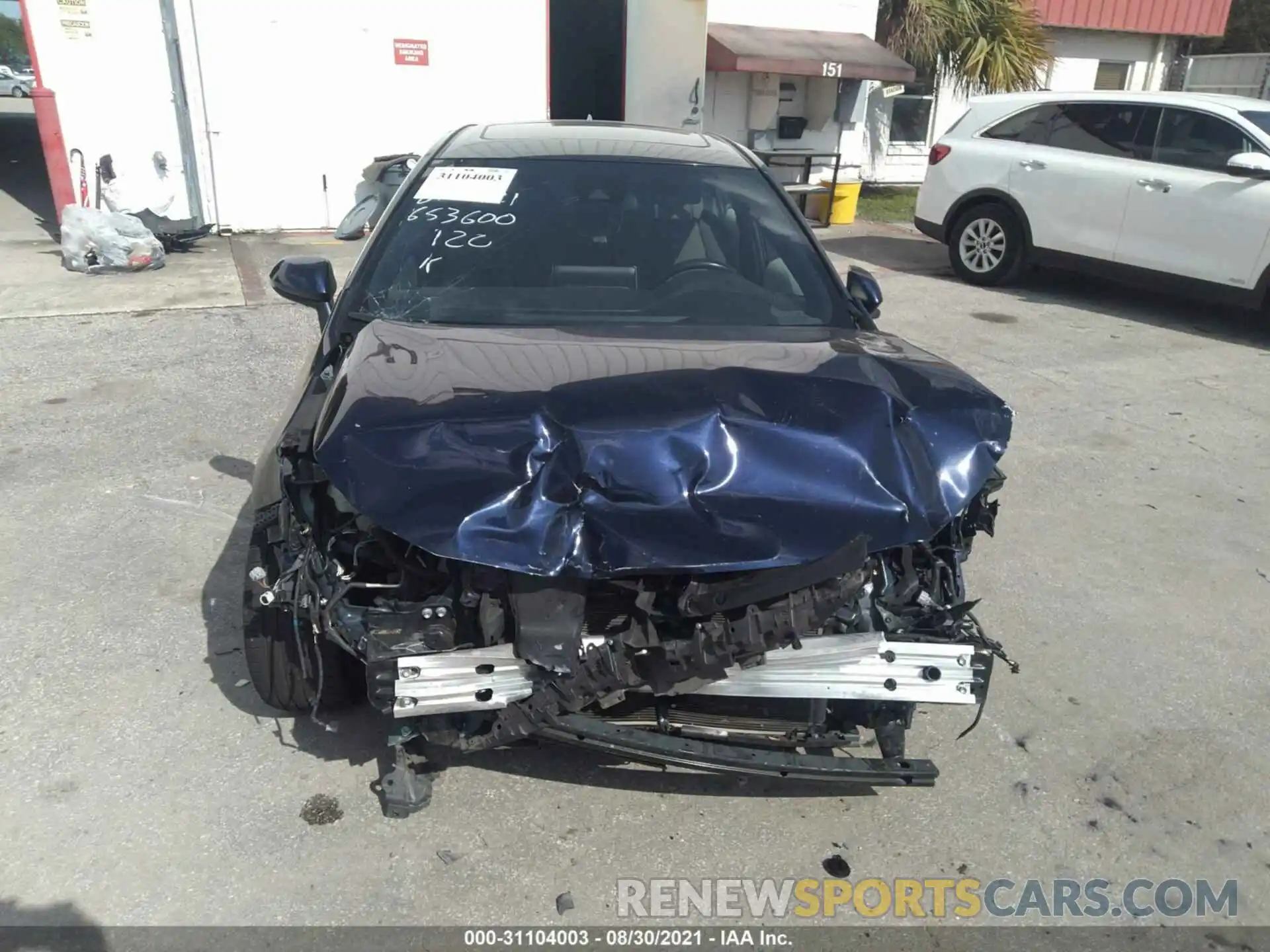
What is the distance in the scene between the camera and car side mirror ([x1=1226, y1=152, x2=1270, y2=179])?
754cm

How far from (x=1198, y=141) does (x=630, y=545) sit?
26.7 ft

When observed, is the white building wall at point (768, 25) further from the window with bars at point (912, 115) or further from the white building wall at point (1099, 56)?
the white building wall at point (1099, 56)

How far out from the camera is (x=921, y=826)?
2.82 metres

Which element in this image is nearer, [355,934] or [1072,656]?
[355,934]

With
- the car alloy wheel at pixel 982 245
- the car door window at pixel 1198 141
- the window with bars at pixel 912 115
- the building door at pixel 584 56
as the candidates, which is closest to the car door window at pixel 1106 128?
the car door window at pixel 1198 141

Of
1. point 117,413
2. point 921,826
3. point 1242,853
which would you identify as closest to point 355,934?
point 921,826

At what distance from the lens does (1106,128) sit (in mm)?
8750

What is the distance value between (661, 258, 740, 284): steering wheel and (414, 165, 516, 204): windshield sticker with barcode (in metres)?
0.69

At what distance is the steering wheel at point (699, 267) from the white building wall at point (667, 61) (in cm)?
893

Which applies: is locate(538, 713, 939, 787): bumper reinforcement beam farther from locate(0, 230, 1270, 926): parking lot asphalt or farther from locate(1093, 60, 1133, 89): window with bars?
locate(1093, 60, 1133, 89): window with bars

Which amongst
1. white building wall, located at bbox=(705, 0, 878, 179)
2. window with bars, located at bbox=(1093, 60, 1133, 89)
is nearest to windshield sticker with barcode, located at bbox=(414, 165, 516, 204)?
white building wall, located at bbox=(705, 0, 878, 179)

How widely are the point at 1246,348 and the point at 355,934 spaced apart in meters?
8.17

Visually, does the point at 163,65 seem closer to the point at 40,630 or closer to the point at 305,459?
the point at 40,630

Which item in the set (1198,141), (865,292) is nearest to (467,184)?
(865,292)
